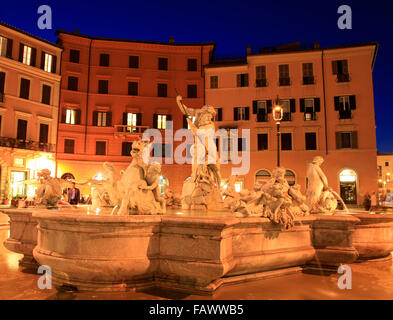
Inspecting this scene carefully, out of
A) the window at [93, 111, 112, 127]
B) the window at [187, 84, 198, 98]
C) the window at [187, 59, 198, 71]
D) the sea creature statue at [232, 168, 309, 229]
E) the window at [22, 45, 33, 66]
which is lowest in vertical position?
the sea creature statue at [232, 168, 309, 229]

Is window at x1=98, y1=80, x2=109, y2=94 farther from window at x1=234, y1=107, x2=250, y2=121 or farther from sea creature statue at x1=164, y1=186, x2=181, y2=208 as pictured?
sea creature statue at x1=164, y1=186, x2=181, y2=208

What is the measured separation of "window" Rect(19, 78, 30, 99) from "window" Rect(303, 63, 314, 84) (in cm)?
2249

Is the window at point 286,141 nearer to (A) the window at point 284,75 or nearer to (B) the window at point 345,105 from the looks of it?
(B) the window at point 345,105

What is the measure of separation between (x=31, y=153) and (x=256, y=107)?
1849cm

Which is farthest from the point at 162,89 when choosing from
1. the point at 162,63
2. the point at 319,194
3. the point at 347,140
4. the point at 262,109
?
the point at 319,194

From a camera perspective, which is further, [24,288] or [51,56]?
[51,56]

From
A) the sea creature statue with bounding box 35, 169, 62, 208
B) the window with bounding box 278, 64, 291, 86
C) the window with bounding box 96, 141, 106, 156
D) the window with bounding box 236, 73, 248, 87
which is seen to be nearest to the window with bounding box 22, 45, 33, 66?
the window with bounding box 96, 141, 106, 156

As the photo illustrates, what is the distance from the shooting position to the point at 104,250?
161 inches

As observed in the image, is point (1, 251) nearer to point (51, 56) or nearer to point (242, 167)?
point (242, 167)

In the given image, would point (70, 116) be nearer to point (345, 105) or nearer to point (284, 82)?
point (284, 82)

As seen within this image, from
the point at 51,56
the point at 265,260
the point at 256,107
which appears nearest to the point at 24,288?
the point at 265,260

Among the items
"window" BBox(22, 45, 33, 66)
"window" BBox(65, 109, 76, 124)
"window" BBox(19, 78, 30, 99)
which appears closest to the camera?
"window" BBox(19, 78, 30, 99)

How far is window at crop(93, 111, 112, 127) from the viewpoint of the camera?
2909cm

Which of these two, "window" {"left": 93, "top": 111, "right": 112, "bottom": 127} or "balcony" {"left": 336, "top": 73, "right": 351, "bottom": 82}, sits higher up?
"balcony" {"left": 336, "top": 73, "right": 351, "bottom": 82}
